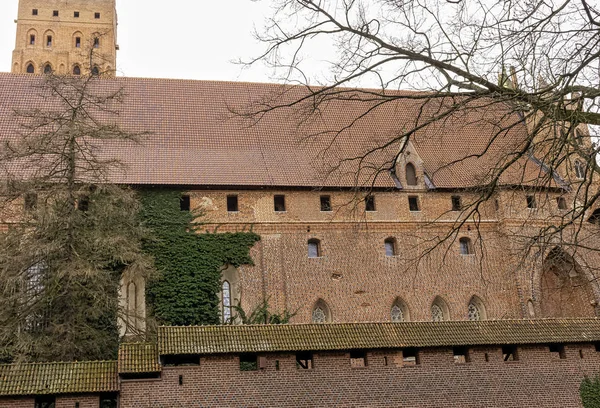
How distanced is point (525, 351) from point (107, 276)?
8809mm

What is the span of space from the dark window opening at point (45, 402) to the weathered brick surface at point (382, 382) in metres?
1.13

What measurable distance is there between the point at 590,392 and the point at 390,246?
9.20 m

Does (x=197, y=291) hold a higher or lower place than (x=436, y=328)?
higher

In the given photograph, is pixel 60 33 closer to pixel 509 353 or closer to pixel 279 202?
pixel 279 202

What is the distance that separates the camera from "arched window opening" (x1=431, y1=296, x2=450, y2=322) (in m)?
21.4

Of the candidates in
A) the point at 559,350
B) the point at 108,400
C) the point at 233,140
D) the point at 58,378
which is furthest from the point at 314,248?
the point at 58,378

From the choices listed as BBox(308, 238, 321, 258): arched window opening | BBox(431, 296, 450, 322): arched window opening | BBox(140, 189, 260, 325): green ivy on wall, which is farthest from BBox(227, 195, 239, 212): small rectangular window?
BBox(431, 296, 450, 322): arched window opening

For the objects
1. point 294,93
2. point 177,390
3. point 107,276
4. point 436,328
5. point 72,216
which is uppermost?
point 294,93

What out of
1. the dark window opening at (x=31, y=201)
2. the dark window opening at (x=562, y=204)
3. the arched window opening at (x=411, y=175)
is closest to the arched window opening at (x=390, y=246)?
the arched window opening at (x=411, y=175)

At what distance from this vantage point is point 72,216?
14703mm

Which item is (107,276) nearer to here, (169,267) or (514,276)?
(169,267)

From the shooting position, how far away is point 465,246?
22.3 m

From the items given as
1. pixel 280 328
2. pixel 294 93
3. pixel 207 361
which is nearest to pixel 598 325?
pixel 280 328

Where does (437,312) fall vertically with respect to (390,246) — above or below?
below
